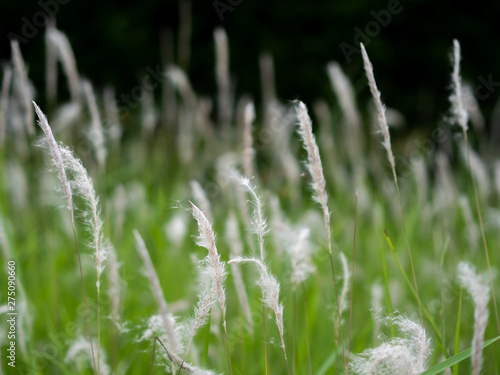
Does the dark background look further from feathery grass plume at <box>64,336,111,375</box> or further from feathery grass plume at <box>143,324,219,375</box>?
feathery grass plume at <box>143,324,219,375</box>

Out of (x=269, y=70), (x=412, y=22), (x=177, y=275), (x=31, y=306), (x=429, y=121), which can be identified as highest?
(x=412, y=22)

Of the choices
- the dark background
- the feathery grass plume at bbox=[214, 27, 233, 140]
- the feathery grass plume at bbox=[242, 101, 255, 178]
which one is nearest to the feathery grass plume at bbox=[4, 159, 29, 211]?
the feathery grass plume at bbox=[214, 27, 233, 140]

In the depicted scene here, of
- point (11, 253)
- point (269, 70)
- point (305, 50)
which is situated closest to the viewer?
point (11, 253)

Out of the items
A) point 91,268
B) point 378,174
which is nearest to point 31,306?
point 91,268

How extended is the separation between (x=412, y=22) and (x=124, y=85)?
285cm

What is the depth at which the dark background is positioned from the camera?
4.61 m

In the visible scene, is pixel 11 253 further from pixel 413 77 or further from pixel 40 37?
pixel 413 77

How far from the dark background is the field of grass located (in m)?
1.82

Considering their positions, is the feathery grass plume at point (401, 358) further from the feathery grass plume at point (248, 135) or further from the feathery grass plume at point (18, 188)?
the feathery grass plume at point (18, 188)

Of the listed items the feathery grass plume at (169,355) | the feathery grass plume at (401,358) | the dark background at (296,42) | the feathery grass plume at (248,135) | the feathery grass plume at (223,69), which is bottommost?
the feathery grass plume at (401,358)

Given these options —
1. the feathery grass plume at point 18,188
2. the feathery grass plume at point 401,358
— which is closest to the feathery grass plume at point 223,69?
the feathery grass plume at point 18,188

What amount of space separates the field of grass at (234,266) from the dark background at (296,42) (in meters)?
1.82

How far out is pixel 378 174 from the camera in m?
2.88

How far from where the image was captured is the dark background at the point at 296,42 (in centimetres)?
461
